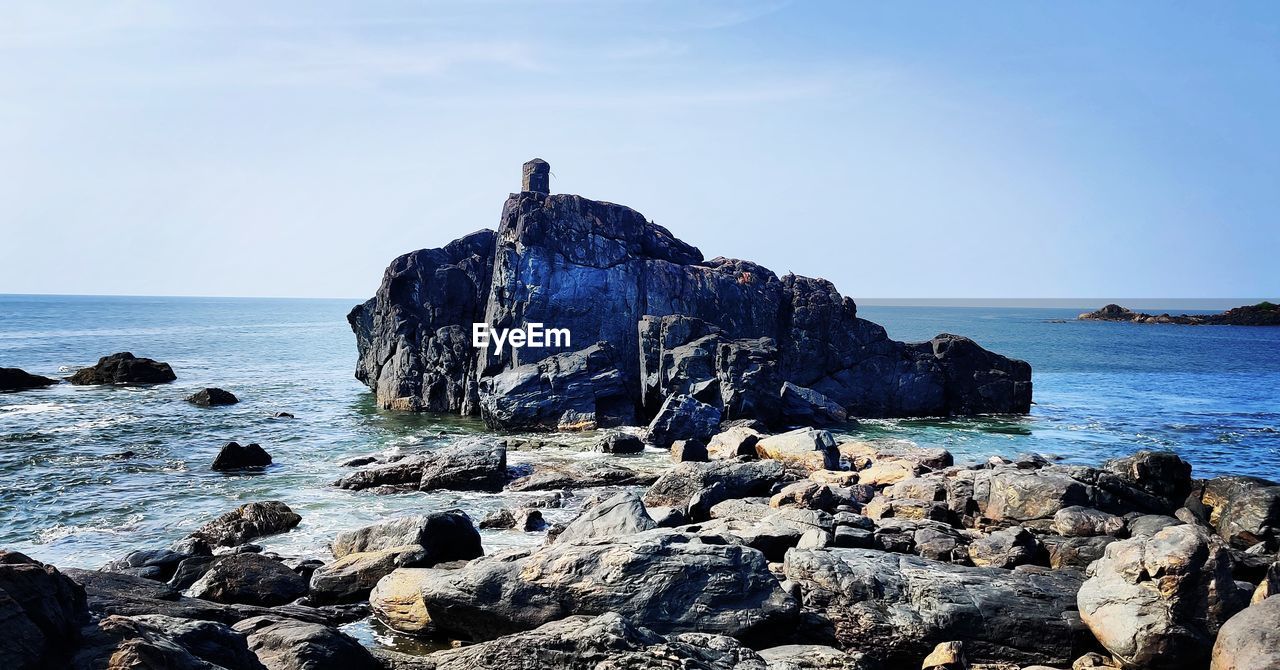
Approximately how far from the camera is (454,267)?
5759 centimetres

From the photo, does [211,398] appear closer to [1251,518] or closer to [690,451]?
[690,451]

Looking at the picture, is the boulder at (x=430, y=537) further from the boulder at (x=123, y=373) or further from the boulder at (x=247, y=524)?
the boulder at (x=123, y=373)

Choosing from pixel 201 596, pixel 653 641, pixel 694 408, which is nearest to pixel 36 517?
pixel 201 596

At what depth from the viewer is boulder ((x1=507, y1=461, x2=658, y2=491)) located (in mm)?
29812

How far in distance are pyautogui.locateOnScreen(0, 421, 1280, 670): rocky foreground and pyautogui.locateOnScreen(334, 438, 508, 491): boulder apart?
5.68m

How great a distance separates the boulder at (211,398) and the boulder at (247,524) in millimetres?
32942

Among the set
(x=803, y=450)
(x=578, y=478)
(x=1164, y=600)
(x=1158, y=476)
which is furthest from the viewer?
(x=803, y=450)

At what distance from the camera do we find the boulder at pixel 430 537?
720 inches

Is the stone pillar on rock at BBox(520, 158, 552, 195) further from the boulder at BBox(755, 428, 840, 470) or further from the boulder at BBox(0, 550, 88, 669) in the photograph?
the boulder at BBox(0, 550, 88, 669)

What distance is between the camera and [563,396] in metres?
45.9

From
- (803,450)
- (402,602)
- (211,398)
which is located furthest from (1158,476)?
(211,398)

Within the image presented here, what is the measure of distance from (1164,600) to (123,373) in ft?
237

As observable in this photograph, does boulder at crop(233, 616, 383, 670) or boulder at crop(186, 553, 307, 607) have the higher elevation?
boulder at crop(233, 616, 383, 670)

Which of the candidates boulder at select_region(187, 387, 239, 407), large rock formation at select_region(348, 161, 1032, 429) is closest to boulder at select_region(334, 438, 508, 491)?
large rock formation at select_region(348, 161, 1032, 429)
